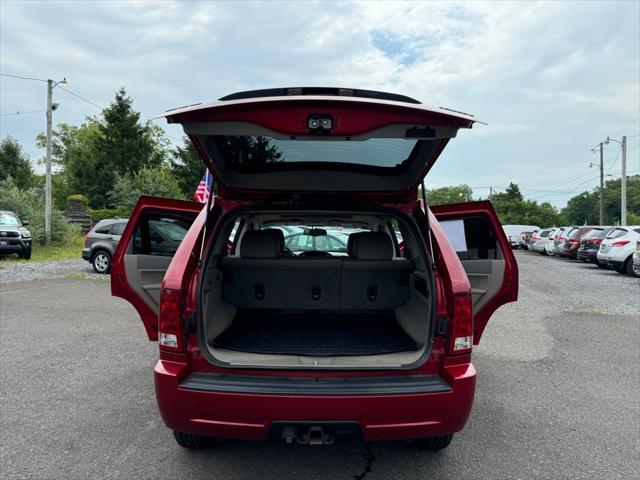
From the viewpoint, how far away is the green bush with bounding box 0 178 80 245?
19.9 meters

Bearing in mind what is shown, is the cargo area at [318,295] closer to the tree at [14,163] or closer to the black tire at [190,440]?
the black tire at [190,440]

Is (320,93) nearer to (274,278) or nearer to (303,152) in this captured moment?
(303,152)

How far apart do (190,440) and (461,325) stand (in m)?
1.78

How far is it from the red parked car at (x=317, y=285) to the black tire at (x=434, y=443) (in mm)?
13

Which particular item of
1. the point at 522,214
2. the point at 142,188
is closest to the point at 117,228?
the point at 142,188

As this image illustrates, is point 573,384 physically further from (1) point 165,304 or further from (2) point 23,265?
(2) point 23,265

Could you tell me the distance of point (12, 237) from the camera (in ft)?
48.5

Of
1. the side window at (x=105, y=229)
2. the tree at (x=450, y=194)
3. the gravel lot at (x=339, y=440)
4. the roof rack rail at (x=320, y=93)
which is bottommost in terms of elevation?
the gravel lot at (x=339, y=440)

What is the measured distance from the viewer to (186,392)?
2.37 m

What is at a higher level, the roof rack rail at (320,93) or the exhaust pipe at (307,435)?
the roof rack rail at (320,93)

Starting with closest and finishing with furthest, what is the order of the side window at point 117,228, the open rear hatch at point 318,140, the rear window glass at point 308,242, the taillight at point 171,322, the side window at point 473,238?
the open rear hatch at point 318,140
the taillight at point 171,322
the side window at point 473,238
the rear window glass at point 308,242
the side window at point 117,228

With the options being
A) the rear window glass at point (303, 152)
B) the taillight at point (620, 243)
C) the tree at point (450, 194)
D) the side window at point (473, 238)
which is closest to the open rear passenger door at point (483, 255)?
the side window at point (473, 238)

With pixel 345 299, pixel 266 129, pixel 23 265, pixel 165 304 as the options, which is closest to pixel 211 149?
pixel 266 129

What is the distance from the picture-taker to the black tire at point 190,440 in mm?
2863
